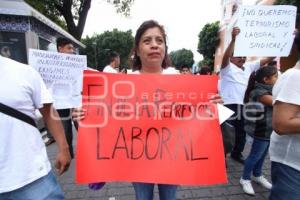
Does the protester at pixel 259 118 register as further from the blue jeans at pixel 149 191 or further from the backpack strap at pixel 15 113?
the backpack strap at pixel 15 113

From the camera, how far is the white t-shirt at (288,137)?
5.76 ft

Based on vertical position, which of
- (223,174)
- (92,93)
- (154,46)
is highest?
(154,46)

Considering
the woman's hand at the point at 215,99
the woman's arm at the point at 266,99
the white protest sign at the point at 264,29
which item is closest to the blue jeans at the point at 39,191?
the woman's hand at the point at 215,99

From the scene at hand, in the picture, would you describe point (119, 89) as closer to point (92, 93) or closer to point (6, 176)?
point (92, 93)

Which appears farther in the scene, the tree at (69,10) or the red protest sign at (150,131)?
the tree at (69,10)

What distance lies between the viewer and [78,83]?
425 cm

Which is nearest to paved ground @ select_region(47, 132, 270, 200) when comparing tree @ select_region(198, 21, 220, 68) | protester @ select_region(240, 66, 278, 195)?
protester @ select_region(240, 66, 278, 195)

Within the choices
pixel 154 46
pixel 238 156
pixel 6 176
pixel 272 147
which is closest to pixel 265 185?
pixel 238 156

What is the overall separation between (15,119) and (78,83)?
256 centimetres

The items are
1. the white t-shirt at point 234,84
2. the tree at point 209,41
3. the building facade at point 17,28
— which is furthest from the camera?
the tree at point 209,41

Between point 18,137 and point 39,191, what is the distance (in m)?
0.34

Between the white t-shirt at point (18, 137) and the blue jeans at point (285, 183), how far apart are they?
4.76 feet

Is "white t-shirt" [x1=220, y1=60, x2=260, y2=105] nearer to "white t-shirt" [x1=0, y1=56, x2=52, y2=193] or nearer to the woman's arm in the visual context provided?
the woman's arm

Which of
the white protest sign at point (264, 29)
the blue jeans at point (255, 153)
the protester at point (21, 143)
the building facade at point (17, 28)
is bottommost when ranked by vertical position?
the blue jeans at point (255, 153)
